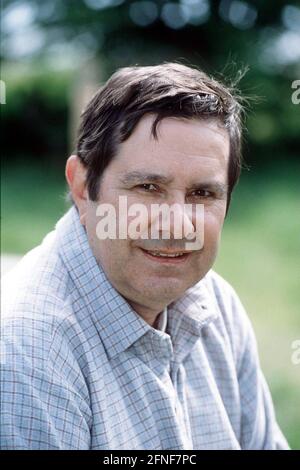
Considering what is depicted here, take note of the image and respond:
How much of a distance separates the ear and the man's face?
0.07 metres

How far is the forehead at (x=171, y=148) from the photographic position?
1727 mm

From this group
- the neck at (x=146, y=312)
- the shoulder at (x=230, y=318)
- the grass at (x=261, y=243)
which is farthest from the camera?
the grass at (x=261, y=243)

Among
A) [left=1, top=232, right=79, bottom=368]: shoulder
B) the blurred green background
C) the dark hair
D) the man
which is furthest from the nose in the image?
the blurred green background

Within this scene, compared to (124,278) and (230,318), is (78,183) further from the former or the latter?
(230,318)

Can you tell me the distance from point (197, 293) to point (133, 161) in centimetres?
55

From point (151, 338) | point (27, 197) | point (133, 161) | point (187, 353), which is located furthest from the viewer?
point (27, 197)

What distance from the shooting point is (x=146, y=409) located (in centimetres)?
183

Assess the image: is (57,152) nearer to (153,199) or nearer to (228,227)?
(228,227)

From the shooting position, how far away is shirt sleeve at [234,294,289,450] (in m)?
2.23

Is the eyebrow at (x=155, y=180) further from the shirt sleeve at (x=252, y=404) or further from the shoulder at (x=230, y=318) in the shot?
the shirt sleeve at (x=252, y=404)

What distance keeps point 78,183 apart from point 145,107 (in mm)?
349

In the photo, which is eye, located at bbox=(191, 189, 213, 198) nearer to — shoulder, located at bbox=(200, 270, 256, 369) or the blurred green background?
shoulder, located at bbox=(200, 270, 256, 369)

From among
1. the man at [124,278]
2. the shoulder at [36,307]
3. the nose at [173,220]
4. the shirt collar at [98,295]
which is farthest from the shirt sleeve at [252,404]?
the shoulder at [36,307]

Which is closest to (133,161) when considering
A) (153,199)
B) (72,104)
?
(153,199)
